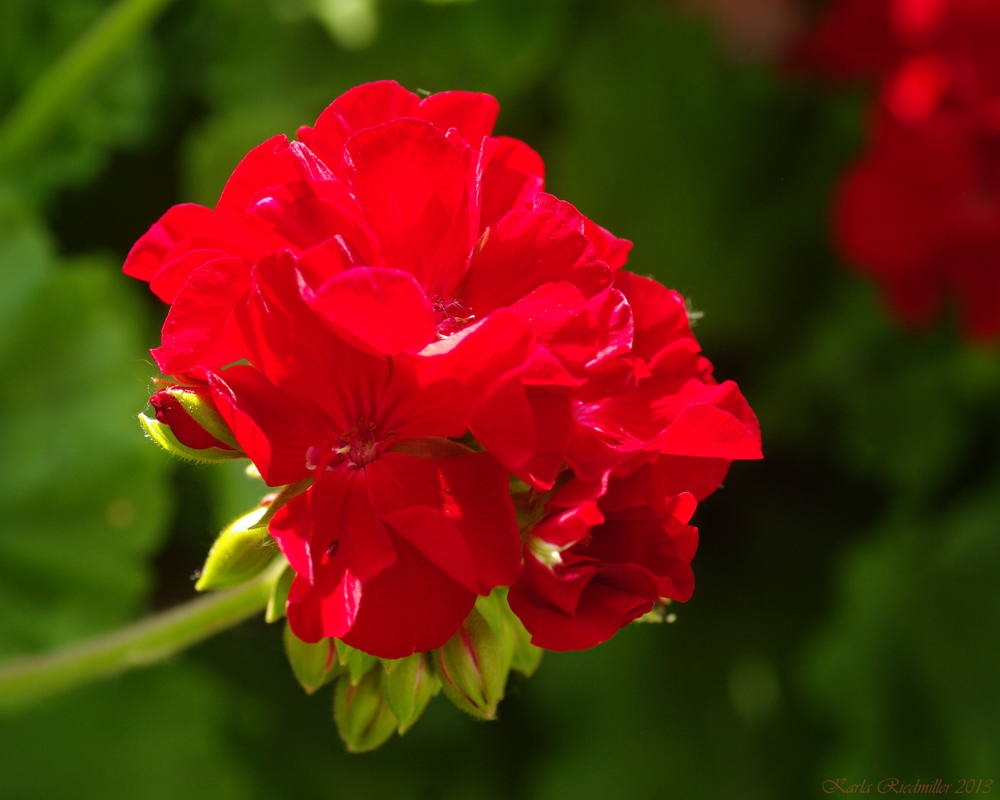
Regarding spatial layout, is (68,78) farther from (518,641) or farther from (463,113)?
(518,641)

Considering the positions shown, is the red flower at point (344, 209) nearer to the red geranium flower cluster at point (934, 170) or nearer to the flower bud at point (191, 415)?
the flower bud at point (191, 415)

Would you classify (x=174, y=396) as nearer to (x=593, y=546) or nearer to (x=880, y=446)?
(x=593, y=546)

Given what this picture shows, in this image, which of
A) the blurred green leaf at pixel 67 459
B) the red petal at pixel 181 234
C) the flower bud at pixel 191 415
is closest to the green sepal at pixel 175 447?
the flower bud at pixel 191 415

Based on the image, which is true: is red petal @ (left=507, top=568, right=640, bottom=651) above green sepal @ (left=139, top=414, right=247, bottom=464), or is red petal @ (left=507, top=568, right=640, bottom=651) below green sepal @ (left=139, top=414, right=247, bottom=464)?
below

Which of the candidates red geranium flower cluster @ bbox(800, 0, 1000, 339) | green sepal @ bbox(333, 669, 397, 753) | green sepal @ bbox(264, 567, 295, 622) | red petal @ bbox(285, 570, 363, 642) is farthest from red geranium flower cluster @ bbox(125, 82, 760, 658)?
red geranium flower cluster @ bbox(800, 0, 1000, 339)

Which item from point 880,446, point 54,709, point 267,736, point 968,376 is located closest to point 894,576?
point 880,446

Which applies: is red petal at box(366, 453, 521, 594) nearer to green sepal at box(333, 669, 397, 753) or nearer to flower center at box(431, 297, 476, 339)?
flower center at box(431, 297, 476, 339)

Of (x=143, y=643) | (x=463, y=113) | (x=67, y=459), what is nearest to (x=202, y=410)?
(x=463, y=113)
